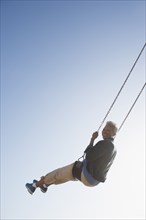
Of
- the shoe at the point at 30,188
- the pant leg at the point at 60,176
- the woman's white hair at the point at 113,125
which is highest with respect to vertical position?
the woman's white hair at the point at 113,125

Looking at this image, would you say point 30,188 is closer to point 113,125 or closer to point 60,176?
point 60,176

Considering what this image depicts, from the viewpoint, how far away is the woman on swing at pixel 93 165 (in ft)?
19.8

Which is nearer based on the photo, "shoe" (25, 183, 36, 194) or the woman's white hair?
the woman's white hair

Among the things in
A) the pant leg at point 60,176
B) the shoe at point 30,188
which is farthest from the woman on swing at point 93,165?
the shoe at point 30,188

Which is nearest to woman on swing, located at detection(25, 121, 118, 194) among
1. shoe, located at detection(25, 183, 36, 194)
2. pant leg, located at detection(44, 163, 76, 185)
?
pant leg, located at detection(44, 163, 76, 185)

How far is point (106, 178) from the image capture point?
6.29 meters

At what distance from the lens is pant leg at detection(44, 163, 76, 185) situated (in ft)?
20.9

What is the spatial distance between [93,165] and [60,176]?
0.86 metres

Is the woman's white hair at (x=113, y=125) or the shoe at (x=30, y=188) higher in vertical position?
the woman's white hair at (x=113, y=125)

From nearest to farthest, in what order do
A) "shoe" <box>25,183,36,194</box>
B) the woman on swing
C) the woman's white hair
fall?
the woman on swing
the woman's white hair
"shoe" <box>25,183,36,194</box>

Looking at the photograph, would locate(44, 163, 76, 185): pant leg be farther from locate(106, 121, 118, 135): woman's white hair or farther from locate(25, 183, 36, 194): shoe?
locate(106, 121, 118, 135): woman's white hair

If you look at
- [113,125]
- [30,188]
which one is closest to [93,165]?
[113,125]

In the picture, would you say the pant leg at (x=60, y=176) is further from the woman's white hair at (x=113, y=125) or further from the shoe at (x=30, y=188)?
the woman's white hair at (x=113, y=125)

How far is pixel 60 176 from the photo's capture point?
6406mm
